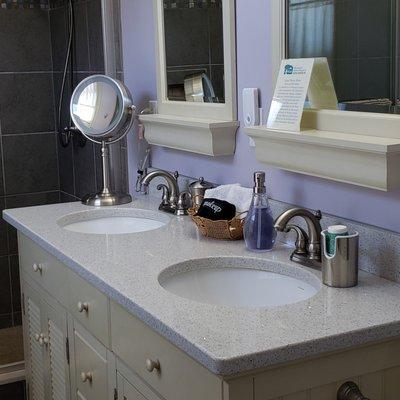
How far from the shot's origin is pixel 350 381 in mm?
1453

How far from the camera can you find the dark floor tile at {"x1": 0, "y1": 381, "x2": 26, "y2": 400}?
10.5 feet

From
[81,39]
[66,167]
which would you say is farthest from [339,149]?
[66,167]

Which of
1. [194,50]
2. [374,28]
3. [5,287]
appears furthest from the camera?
[5,287]

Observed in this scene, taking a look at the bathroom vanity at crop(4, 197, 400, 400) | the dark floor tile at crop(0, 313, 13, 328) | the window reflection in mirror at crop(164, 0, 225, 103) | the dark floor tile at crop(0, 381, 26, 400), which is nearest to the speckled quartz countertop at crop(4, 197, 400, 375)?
the bathroom vanity at crop(4, 197, 400, 400)

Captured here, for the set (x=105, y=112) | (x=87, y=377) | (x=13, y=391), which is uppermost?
(x=105, y=112)

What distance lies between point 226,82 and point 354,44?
60 cm

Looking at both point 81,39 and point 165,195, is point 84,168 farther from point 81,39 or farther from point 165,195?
point 165,195

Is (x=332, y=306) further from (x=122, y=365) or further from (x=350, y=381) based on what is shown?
(x=122, y=365)

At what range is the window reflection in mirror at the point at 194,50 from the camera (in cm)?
232

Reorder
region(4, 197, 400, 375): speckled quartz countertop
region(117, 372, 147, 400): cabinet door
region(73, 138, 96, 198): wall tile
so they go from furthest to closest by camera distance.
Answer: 1. region(73, 138, 96, 198): wall tile
2. region(117, 372, 147, 400): cabinet door
3. region(4, 197, 400, 375): speckled quartz countertop

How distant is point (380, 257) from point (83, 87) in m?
1.45

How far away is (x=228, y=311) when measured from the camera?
1516 millimetres

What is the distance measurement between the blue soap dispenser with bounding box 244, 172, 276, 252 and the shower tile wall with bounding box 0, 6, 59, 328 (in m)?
2.17

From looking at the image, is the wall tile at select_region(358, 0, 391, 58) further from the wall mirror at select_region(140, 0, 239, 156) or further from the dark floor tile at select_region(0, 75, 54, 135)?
the dark floor tile at select_region(0, 75, 54, 135)
